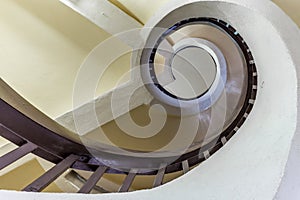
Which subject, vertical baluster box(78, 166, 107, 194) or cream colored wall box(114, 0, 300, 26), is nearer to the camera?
vertical baluster box(78, 166, 107, 194)

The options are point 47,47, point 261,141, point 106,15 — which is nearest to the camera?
point 261,141

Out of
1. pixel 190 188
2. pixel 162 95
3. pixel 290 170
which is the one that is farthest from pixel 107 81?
pixel 290 170

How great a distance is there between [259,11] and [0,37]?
80.7 inches

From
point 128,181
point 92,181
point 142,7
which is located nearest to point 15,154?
point 92,181

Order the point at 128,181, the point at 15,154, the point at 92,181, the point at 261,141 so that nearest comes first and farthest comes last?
the point at 261,141 → the point at 15,154 → the point at 92,181 → the point at 128,181

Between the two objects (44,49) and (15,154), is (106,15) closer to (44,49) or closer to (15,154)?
(44,49)

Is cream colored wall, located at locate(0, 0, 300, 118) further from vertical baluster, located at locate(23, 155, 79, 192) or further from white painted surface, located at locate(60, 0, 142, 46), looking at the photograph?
vertical baluster, located at locate(23, 155, 79, 192)

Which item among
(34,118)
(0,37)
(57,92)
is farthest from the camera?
(57,92)

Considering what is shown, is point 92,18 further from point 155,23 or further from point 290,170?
point 290,170

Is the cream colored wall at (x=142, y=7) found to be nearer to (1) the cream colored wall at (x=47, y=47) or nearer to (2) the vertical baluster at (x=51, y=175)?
(1) the cream colored wall at (x=47, y=47)

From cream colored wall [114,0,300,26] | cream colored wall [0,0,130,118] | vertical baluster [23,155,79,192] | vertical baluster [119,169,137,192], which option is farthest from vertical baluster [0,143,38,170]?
cream colored wall [114,0,300,26]

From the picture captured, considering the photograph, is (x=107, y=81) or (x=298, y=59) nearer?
(x=298, y=59)

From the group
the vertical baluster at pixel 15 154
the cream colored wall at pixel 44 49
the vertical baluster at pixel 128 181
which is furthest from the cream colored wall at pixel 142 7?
the vertical baluster at pixel 15 154

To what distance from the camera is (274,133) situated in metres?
0.91
